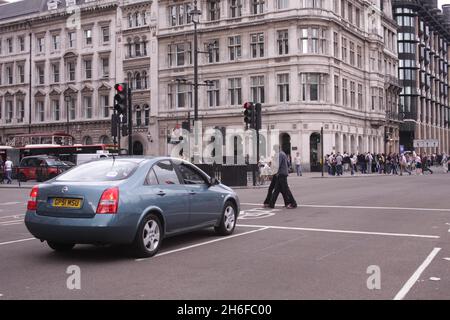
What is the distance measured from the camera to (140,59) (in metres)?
56.8

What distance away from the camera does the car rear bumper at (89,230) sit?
7.63 m

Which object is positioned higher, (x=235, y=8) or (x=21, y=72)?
(x=235, y=8)

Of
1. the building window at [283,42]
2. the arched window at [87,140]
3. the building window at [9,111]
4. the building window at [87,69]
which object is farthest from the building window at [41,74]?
the building window at [283,42]

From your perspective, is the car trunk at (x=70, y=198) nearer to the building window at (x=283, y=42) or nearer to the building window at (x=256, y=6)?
the building window at (x=283, y=42)

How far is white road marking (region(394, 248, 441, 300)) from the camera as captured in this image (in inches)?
234

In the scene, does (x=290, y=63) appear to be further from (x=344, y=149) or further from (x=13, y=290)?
(x=13, y=290)

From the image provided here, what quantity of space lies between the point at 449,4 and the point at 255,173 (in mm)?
88574

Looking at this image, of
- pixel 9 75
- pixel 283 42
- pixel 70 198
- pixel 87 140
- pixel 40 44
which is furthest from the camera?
pixel 9 75

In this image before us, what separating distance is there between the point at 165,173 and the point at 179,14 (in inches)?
1882

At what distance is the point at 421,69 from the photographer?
82.8 meters

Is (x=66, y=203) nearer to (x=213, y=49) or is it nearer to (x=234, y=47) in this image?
(x=234, y=47)

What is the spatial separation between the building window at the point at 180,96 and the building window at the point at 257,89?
22.1ft

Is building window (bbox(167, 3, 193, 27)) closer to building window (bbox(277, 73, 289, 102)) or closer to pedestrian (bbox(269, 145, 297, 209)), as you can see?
building window (bbox(277, 73, 289, 102))

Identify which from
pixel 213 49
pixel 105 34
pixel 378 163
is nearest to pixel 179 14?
pixel 213 49
